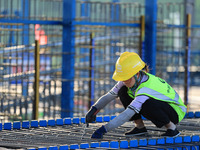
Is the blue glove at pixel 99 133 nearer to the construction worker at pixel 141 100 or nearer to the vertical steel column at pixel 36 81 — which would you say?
the construction worker at pixel 141 100

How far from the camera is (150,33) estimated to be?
1025 cm

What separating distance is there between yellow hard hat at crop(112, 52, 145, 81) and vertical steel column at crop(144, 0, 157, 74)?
4341 mm

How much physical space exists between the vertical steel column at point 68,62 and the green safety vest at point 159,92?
3.57 metres

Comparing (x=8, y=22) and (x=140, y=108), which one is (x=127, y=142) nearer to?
(x=140, y=108)

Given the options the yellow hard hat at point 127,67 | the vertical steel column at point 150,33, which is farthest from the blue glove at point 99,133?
the vertical steel column at point 150,33

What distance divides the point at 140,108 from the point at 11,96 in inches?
184

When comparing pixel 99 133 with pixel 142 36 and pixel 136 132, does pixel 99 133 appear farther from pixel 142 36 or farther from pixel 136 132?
pixel 142 36

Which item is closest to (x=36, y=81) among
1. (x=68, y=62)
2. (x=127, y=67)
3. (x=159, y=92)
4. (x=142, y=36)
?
(x=68, y=62)

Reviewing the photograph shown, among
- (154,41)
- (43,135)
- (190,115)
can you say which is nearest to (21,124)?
(43,135)

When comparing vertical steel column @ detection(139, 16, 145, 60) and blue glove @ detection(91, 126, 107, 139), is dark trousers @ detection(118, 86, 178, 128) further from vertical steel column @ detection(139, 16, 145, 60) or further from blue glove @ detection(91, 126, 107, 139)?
vertical steel column @ detection(139, 16, 145, 60)

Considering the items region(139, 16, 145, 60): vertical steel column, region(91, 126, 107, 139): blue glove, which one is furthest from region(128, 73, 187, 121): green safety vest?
region(139, 16, 145, 60): vertical steel column

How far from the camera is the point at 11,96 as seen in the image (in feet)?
Result: 32.0

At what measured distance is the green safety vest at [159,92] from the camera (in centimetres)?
569

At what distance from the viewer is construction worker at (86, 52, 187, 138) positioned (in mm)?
5543
